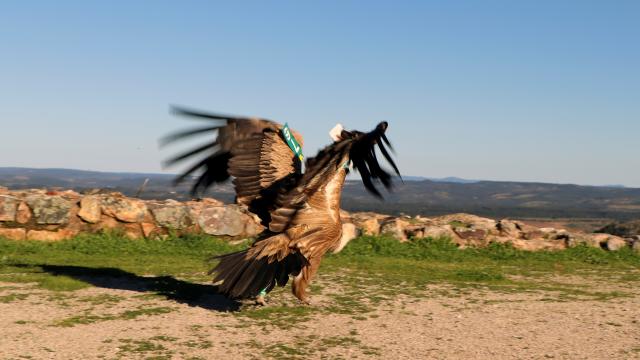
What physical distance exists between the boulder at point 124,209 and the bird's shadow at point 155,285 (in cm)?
289

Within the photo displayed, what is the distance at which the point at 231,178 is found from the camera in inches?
336

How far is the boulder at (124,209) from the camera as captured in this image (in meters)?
14.1

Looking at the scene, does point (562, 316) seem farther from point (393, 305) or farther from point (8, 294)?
point (8, 294)

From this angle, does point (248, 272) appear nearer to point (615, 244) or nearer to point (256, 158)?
point (256, 158)

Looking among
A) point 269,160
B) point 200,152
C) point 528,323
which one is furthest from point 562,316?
point 200,152

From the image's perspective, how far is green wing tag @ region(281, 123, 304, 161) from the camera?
8.17 m

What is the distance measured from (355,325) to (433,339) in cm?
104

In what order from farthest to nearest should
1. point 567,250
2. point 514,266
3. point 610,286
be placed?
1. point 567,250
2. point 514,266
3. point 610,286

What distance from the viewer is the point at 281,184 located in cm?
817

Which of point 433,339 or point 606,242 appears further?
point 606,242

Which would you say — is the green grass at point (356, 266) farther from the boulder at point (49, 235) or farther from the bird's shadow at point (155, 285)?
the boulder at point (49, 235)

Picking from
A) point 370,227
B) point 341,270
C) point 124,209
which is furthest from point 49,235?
point 370,227

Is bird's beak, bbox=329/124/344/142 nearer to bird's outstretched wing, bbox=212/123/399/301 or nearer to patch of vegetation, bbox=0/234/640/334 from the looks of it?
bird's outstretched wing, bbox=212/123/399/301

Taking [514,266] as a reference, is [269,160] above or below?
above
